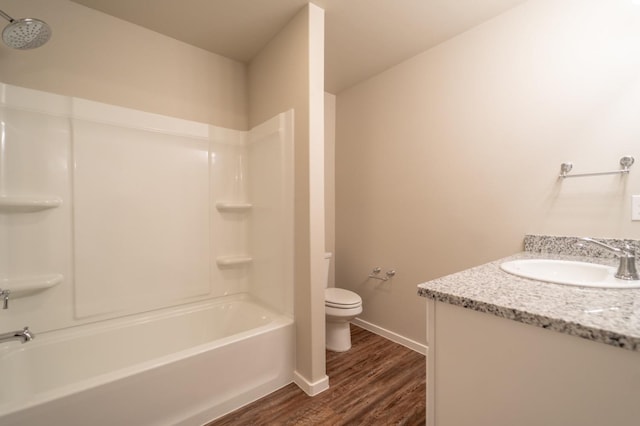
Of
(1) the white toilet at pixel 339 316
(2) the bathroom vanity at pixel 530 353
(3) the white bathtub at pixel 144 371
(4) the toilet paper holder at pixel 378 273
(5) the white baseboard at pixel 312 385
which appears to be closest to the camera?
(2) the bathroom vanity at pixel 530 353

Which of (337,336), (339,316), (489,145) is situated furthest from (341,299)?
(489,145)

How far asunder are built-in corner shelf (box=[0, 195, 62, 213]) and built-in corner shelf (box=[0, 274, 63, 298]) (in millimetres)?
385

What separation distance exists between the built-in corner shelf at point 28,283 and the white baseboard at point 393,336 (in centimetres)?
236

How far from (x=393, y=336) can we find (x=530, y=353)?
6.03 ft

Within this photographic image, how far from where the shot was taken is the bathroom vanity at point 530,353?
21.9 inches

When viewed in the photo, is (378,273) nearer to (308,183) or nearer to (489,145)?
(308,183)

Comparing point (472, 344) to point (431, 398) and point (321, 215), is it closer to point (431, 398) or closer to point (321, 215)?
point (431, 398)

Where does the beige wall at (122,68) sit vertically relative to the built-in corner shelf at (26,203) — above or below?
above

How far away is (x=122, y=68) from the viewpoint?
1848mm

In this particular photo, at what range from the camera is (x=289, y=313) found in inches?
73.6

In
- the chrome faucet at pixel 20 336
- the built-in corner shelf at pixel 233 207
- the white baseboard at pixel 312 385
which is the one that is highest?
the built-in corner shelf at pixel 233 207

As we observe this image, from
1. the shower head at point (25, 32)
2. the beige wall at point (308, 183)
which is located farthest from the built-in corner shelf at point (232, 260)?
the shower head at point (25, 32)

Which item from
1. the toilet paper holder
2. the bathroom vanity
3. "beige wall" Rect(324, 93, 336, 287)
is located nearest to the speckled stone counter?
the bathroom vanity

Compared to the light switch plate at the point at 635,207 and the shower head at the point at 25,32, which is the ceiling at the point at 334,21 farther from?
the light switch plate at the point at 635,207
